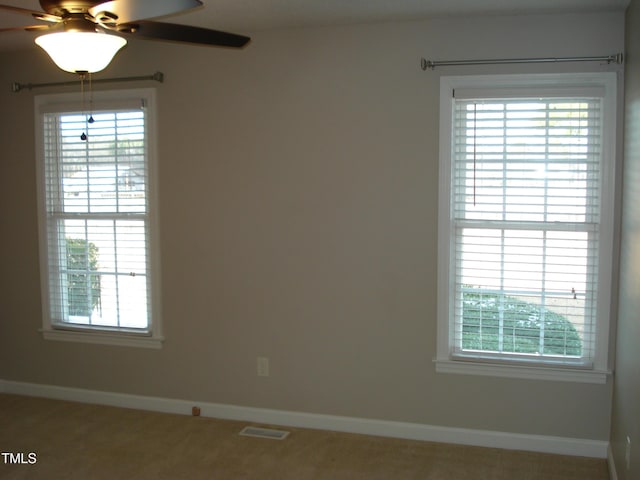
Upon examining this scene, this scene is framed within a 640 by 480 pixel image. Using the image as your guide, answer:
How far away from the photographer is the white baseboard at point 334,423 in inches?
135

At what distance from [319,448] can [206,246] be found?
58.1 inches

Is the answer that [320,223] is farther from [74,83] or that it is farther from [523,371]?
[74,83]

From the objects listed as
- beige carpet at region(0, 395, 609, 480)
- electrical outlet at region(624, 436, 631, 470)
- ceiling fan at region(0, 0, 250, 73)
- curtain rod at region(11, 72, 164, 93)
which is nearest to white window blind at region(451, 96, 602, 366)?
beige carpet at region(0, 395, 609, 480)

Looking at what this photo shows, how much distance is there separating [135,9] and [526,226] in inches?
94.6

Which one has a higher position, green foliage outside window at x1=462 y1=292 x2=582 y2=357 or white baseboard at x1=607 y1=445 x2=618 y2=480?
green foliage outside window at x1=462 y1=292 x2=582 y2=357

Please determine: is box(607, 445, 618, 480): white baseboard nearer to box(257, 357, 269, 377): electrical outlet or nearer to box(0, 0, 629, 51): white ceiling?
box(257, 357, 269, 377): electrical outlet

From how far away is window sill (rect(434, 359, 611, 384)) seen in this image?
11.0 feet

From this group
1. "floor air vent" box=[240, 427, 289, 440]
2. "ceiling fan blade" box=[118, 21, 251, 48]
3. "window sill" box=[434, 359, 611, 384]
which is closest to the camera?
"ceiling fan blade" box=[118, 21, 251, 48]

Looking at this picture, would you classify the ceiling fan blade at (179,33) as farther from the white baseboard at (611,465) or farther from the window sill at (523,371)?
the white baseboard at (611,465)

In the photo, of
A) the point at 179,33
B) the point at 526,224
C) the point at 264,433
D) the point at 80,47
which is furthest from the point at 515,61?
the point at 264,433

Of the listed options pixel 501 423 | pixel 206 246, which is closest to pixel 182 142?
pixel 206 246

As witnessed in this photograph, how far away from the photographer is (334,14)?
3383 mm

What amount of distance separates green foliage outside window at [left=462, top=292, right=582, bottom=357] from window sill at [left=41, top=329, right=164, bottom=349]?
2084 millimetres

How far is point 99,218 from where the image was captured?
4188 mm
